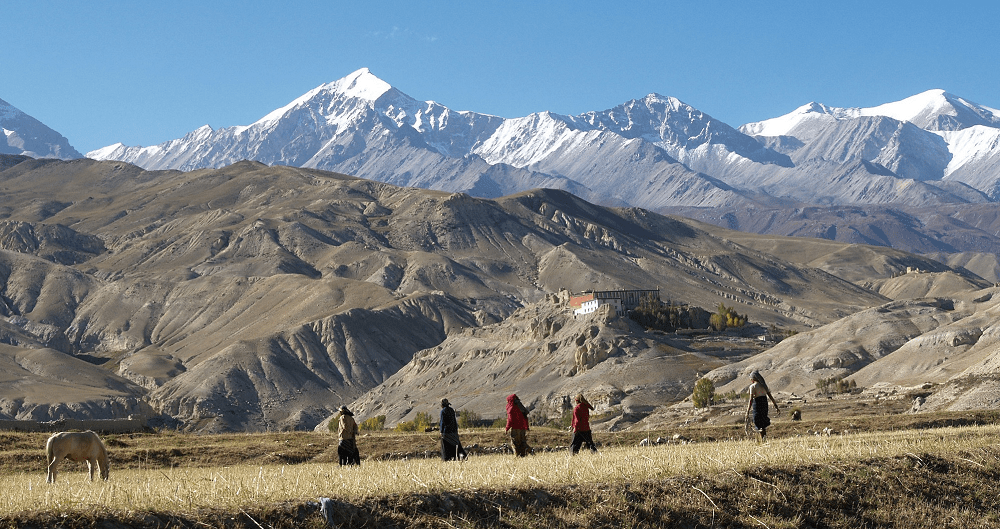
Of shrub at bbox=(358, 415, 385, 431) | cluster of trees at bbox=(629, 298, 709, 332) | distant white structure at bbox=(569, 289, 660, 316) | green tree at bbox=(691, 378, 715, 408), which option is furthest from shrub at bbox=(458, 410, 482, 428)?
cluster of trees at bbox=(629, 298, 709, 332)

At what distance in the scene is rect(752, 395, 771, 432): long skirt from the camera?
25891mm

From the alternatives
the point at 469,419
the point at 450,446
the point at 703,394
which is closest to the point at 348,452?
the point at 450,446

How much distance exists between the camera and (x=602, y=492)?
18453mm

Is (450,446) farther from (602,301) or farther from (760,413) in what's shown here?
(602,301)

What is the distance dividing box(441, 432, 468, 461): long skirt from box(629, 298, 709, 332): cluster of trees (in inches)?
4571

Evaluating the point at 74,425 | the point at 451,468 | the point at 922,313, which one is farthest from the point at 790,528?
the point at 922,313

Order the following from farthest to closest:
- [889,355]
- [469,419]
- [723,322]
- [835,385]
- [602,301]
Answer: [723,322] → [602,301] → [889,355] → [469,419] → [835,385]

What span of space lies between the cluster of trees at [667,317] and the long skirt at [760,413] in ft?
375

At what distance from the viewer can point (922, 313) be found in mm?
121938


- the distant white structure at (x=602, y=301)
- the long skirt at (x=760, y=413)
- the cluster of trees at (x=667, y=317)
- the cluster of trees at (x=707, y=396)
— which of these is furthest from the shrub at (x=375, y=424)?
the long skirt at (x=760, y=413)

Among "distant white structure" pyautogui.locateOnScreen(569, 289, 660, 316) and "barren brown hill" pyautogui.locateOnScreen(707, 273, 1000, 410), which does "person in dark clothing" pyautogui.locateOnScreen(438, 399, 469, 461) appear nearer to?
"barren brown hill" pyautogui.locateOnScreen(707, 273, 1000, 410)

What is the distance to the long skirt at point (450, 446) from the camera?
2505 centimetres

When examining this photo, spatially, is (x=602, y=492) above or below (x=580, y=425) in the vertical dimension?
below

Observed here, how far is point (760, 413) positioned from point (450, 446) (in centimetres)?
741
